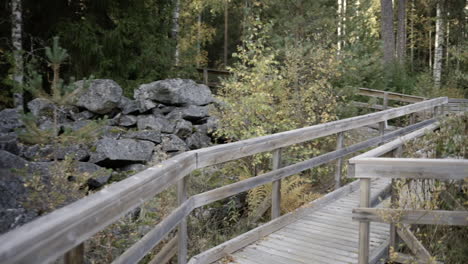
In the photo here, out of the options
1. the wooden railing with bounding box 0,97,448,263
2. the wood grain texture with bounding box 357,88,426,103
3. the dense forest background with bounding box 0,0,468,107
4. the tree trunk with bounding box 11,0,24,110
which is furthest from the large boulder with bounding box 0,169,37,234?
the wood grain texture with bounding box 357,88,426,103

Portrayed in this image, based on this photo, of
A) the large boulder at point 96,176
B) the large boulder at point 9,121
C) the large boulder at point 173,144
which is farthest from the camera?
the large boulder at point 9,121

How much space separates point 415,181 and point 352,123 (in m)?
2.35

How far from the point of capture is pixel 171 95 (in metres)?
14.0

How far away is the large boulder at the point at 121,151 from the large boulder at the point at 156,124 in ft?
6.01

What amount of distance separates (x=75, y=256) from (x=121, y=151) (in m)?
8.46

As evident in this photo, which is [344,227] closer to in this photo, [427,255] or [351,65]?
[427,255]

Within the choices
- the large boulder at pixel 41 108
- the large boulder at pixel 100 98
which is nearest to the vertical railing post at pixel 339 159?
the large boulder at pixel 100 98

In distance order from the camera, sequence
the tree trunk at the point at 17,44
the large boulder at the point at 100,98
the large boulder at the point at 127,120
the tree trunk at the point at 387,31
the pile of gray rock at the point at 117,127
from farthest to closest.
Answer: the tree trunk at the point at 387,31 < the tree trunk at the point at 17,44 < the large boulder at the point at 100,98 < the large boulder at the point at 127,120 < the pile of gray rock at the point at 117,127

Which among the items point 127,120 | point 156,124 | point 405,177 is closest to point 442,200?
point 405,177

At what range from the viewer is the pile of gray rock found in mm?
9266

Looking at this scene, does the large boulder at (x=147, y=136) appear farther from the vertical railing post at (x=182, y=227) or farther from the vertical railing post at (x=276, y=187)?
the vertical railing post at (x=182, y=227)

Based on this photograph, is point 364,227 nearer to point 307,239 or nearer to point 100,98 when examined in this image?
point 307,239

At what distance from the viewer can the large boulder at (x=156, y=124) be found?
12547 millimetres

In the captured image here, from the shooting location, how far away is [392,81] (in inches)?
742
